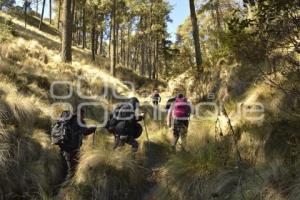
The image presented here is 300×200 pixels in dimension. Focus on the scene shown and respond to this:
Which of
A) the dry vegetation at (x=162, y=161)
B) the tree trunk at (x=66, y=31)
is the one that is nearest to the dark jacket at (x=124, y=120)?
the dry vegetation at (x=162, y=161)

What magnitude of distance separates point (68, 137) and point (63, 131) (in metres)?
0.18

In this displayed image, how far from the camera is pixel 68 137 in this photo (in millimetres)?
9234

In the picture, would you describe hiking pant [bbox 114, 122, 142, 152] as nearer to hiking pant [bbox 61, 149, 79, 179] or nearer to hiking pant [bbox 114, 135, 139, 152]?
hiking pant [bbox 114, 135, 139, 152]

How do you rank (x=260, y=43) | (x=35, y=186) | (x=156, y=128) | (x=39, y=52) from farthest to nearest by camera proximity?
(x=39, y=52)
(x=156, y=128)
(x=35, y=186)
(x=260, y=43)

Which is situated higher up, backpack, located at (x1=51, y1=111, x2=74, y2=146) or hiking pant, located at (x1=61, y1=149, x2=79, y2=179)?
backpack, located at (x1=51, y1=111, x2=74, y2=146)

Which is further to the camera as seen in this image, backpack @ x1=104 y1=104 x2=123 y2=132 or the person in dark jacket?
backpack @ x1=104 y1=104 x2=123 y2=132

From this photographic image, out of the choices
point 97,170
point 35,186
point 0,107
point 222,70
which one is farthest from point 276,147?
point 222,70

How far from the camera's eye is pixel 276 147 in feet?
27.1

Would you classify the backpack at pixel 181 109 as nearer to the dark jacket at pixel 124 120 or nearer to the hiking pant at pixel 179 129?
the hiking pant at pixel 179 129

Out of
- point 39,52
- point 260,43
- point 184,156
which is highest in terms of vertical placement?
point 39,52

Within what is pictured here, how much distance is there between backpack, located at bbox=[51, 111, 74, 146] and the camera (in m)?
9.13

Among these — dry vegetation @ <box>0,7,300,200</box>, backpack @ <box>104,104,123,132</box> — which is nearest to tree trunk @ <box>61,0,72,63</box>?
dry vegetation @ <box>0,7,300,200</box>

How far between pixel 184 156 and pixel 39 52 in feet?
37.8

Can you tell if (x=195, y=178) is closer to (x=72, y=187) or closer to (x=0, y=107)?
(x=72, y=187)
